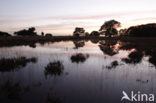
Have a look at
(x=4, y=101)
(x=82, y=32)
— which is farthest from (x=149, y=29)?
(x=4, y=101)

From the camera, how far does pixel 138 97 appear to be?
30.2 feet

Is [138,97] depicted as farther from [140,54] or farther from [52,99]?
[140,54]

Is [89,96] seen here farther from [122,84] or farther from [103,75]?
[103,75]

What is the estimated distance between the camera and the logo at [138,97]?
28.9 ft

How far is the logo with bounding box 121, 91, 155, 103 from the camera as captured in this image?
347 inches

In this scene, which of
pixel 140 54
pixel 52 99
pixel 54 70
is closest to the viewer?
pixel 52 99

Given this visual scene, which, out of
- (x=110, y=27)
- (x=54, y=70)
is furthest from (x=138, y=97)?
(x=110, y=27)

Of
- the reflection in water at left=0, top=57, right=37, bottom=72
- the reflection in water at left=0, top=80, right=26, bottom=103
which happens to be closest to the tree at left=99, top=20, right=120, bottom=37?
the reflection in water at left=0, top=57, right=37, bottom=72

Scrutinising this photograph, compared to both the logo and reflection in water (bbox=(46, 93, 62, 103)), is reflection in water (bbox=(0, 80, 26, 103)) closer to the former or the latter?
reflection in water (bbox=(46, 93, 62, 103))

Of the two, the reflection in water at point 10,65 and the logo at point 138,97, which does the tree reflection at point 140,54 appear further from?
the reflection in water at point 10,65

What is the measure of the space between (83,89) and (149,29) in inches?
4041

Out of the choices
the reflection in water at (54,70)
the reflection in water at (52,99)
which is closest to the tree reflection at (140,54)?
the reflection in water at (54,70)

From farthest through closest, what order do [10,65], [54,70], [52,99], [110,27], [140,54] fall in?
1. [110,27]
2. [140,54]
3. [10,65]
4. [54,70]
5. [52,99]

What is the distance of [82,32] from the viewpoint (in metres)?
166
